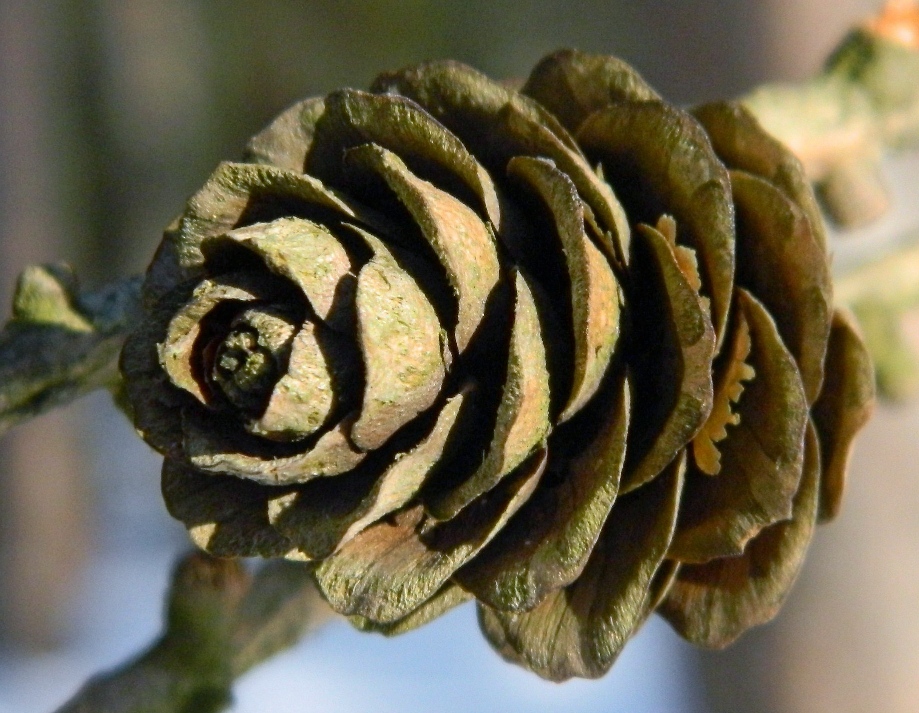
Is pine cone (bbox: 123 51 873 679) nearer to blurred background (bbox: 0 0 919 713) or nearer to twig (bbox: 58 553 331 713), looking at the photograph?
twig (bbox: 58 553 331 713)

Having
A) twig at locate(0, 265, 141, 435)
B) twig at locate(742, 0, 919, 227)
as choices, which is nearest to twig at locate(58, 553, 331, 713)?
twig at locate(0, 265, 141, 435)

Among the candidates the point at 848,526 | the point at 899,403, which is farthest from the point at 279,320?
the point at 848,526

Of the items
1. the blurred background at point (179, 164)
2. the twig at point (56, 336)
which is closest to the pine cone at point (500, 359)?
the twig at point (56, 336)

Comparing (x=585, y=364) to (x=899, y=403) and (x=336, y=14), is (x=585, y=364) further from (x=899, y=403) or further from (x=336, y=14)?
(x=336, y=14)

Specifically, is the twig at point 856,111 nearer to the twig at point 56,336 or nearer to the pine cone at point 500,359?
the pine cone at point 500,359

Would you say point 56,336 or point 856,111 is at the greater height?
point 856,111

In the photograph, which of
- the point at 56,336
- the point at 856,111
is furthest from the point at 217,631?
the point at 856,111

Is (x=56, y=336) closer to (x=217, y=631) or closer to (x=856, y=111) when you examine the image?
(x=217, y=631)

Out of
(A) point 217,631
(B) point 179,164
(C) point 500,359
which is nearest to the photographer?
(C) point 500,359

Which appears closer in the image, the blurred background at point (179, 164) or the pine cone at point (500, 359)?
the pine cone at point (500, 359)
